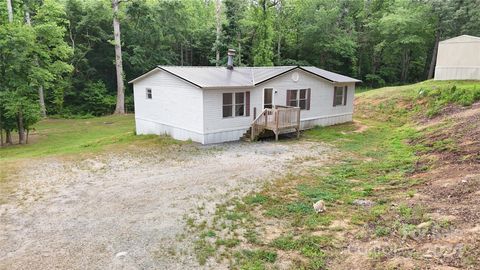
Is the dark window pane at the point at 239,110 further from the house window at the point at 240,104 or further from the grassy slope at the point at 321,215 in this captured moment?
the grassy slope at the point at 321,215

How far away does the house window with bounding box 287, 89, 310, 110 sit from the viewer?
1650 centimetres

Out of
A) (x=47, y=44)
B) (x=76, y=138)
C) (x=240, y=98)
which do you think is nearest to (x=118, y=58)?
(x=47, y=44)

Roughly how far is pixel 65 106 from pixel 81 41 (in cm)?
592

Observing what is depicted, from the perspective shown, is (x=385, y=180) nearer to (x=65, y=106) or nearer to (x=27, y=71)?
(x=27, y=71)

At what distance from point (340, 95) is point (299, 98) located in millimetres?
3346

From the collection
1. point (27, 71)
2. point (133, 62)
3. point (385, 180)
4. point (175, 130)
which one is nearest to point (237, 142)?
point (175, 130)

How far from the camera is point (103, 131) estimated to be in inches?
834

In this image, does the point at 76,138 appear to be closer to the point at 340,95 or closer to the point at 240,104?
the point at 240,104

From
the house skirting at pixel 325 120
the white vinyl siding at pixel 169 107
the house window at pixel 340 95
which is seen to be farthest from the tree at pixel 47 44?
the house window at pixel 340 95

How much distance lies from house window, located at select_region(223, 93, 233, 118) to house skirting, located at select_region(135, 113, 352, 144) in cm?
69

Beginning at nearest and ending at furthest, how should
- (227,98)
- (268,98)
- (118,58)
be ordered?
(227,98) < (268,98) < (118,58)

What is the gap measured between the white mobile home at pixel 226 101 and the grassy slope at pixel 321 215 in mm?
4149

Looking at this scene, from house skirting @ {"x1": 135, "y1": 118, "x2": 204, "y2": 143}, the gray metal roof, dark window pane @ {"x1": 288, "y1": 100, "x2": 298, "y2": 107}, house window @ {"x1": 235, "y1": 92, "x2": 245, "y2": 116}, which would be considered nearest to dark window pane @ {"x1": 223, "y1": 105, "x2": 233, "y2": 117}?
house window @ {"x1": 235, "y1": 92, "x2": 245, "y2": 116}

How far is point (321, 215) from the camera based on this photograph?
6.88 m
